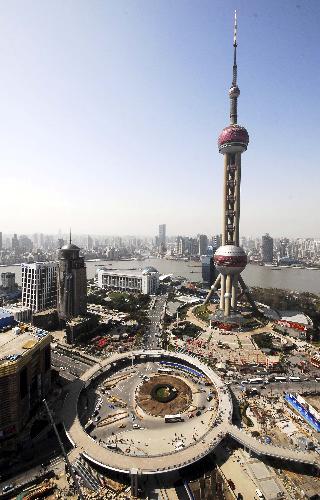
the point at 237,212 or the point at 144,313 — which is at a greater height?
the point at 237,212

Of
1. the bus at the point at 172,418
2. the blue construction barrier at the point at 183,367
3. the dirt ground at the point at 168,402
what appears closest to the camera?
the bus at the point at 172,418

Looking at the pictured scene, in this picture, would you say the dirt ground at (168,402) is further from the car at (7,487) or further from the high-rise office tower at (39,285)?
the high-rise office tower at (39,285)

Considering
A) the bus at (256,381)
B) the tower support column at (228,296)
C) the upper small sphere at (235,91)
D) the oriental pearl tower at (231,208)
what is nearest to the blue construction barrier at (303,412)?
the bus at (256,381)

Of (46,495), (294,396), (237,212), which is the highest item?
(237,212)

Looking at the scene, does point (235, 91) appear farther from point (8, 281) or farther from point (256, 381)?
point (8, 281)

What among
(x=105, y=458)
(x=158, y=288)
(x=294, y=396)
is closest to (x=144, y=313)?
(x=158, y=288)

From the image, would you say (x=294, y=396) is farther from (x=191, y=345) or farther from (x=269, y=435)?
(x=191, y=345)
